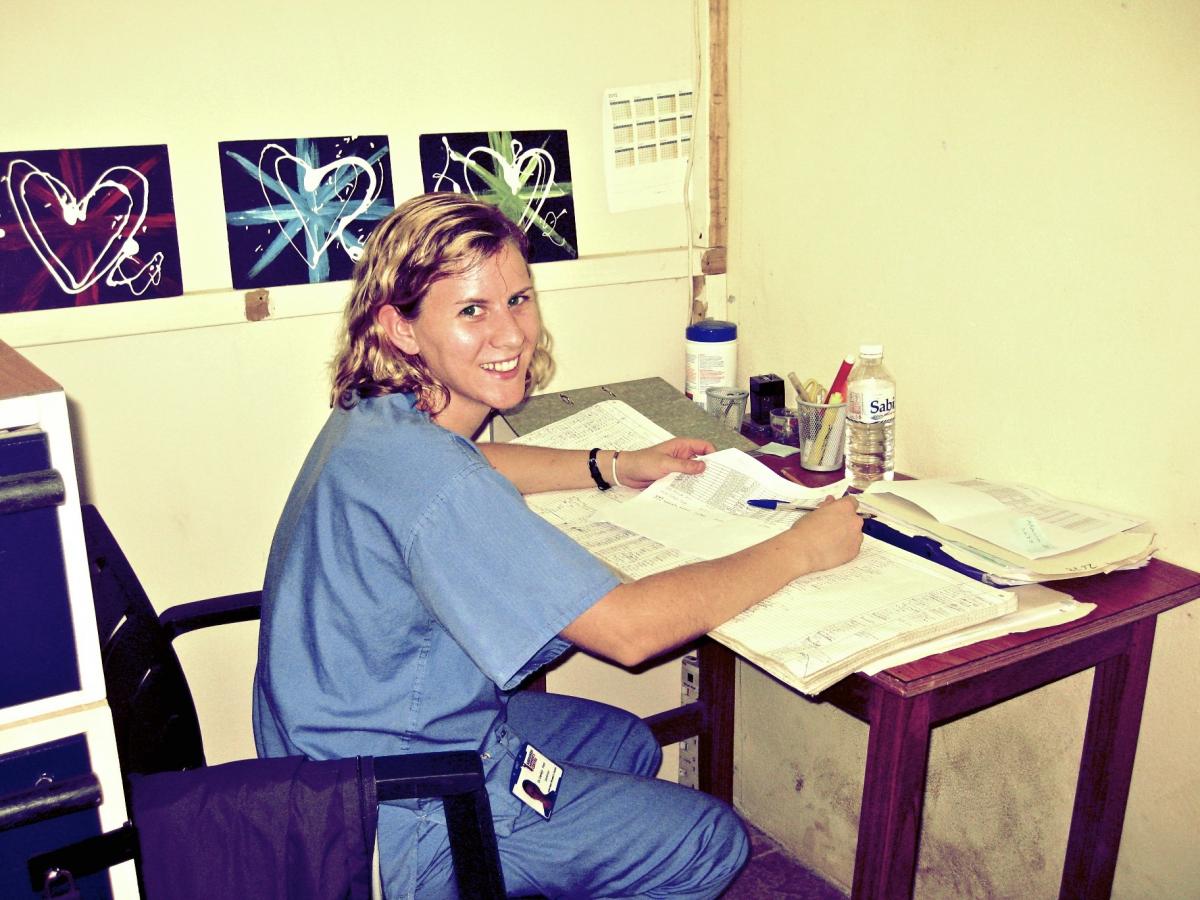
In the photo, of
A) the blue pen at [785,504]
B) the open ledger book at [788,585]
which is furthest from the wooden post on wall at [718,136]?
the blue pen at [785,504]

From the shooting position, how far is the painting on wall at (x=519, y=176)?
1820mm

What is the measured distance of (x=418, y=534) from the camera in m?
1.10

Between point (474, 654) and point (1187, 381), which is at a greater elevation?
point (1187, 381)

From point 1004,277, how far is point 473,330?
79 centimetres

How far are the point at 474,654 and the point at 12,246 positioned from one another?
102 centimetres

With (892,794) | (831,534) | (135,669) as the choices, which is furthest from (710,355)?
(135,669)

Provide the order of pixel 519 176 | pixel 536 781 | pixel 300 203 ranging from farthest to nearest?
pixel 519 176 < pixel 300 203 < pixel 536 781

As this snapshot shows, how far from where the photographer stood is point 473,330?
1.33 meters

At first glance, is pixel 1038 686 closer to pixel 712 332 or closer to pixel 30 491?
pixel 712 332

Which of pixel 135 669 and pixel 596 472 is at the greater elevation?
pixel 596 472

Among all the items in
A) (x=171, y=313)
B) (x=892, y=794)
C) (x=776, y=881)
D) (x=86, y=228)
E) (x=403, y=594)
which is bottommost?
(x=776, y=881)

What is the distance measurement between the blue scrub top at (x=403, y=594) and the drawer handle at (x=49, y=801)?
0.35 metres

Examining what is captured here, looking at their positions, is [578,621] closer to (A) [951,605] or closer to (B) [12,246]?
(A) [951,605]

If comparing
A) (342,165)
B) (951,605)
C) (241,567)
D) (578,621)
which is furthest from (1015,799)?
(342,165)
